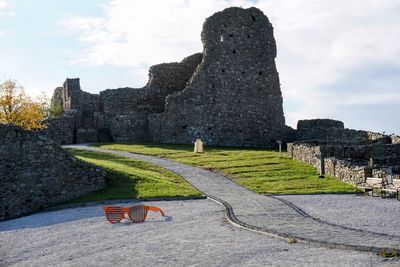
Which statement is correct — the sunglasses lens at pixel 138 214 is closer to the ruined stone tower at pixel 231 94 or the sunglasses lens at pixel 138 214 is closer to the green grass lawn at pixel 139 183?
the green grass lawn at pixel 139 183

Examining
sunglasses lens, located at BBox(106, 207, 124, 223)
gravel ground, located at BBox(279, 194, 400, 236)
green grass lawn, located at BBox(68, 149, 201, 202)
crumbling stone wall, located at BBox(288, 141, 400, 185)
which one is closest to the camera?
gravel ground, located at BBox(279, 194, 400, 236)

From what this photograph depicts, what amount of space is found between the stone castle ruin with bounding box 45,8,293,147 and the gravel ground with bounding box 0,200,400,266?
28.3 m

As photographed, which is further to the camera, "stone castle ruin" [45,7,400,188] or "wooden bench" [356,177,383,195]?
"stone castle ruin" [45,7,400,188]

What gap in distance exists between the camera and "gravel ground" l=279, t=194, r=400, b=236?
62.6 ft

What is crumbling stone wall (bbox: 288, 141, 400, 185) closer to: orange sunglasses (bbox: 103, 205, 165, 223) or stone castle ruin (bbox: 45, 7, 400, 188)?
stone castle ruin (bbox: 45, 7, 400, 188)

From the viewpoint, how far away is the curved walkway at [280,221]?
51.6 ft

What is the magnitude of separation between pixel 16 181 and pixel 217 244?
16201 millimetres

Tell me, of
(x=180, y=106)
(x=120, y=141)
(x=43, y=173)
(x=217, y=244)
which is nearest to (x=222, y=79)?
(x=180, y=106)

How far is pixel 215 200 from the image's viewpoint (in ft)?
87.3

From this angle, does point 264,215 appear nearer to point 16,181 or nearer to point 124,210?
point 124,210

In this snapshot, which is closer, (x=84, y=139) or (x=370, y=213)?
(x=370, y=213)

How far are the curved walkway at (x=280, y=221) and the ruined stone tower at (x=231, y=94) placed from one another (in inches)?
787

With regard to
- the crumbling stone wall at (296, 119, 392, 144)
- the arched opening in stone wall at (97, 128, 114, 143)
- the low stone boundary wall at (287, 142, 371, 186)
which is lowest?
the low stone boundary wall at (287, 142, 371, 186)

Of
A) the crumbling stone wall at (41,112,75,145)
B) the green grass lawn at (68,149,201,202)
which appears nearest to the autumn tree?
the crumbling stone wall at (41,112,75,145)
